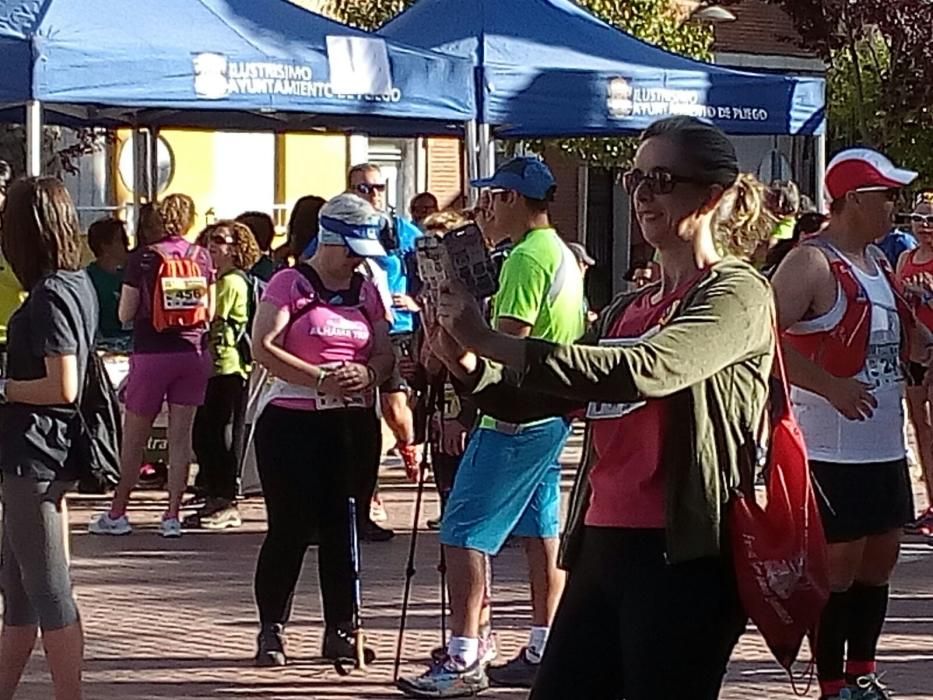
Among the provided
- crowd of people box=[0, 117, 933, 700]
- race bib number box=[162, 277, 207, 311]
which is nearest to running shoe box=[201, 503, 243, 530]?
race bib number box=[162, 277, 207, 311]

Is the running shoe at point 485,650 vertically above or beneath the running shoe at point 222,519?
above

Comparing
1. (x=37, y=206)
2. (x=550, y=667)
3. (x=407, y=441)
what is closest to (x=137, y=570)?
(x=407, y=441)

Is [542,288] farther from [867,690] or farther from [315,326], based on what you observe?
[867,690]

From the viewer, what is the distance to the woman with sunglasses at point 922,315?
10729 mm

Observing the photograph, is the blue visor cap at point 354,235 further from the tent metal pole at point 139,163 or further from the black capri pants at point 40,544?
the tent metal pole at point 139,163

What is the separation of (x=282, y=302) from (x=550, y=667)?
346cm

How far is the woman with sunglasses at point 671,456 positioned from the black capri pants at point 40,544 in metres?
2.33

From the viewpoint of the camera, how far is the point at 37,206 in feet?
19.9

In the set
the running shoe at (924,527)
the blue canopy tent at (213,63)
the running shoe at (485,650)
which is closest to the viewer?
the running shoe at (485,650)

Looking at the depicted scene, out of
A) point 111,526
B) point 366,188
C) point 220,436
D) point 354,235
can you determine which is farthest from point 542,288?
point 220,436

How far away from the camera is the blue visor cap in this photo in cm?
742

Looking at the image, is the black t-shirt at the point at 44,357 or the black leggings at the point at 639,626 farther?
the black t-shirt at the point at 44,357

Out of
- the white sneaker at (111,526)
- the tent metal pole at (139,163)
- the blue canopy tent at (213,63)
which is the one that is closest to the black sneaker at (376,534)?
the white sneaker at (111,526)

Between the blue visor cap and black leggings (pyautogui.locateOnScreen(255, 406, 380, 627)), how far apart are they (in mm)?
647
